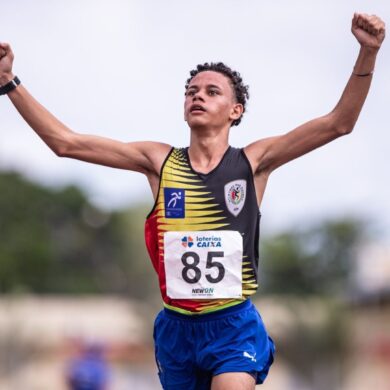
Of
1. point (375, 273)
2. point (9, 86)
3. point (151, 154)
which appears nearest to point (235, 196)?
point (151, 154)

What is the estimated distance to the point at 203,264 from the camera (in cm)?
854

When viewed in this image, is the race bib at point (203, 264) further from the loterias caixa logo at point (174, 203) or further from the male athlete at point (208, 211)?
the loterias caixa logo at point (174, 203)

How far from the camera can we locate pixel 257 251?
29.1 ft

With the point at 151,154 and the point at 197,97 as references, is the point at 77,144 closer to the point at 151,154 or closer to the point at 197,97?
the point at 151,154

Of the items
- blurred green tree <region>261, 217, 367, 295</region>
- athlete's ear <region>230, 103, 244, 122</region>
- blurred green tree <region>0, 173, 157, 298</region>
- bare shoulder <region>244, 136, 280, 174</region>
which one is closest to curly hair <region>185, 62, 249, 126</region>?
athlete's ear <region>230, 103, 244, 122</region>

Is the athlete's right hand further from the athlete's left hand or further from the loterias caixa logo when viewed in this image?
the athlete's left hand

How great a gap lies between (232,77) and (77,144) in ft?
4.34

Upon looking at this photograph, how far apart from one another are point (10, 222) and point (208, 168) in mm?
83461

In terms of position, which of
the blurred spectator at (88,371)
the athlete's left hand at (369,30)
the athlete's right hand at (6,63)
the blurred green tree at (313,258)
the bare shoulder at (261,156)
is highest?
the athlete's left hand at (369,30)

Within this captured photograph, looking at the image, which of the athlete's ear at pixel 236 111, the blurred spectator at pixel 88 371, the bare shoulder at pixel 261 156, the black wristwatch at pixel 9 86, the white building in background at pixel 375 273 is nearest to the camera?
the black wristwatch at pixel 9 86

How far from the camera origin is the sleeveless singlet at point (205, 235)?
8555mm

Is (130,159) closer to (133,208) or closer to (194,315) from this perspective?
(194,315)

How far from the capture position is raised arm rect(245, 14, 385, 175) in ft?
27.6

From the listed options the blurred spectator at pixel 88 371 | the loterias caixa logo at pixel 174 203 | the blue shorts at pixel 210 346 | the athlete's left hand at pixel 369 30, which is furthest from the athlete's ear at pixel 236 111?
the blurred spectator at pixel 88 371
